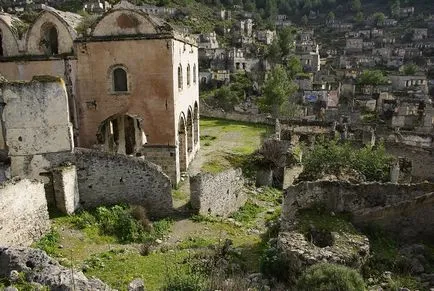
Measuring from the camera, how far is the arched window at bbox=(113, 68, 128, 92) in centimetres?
1791

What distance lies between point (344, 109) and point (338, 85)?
1100 centimetres

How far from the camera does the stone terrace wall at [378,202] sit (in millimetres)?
11273

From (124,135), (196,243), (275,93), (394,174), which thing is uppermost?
(275,93)

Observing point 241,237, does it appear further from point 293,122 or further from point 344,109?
point 344,109

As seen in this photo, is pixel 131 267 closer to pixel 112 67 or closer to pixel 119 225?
pixel 119 225

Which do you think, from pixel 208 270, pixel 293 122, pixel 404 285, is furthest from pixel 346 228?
pixel 293 122

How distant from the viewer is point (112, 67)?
17719 millimetres

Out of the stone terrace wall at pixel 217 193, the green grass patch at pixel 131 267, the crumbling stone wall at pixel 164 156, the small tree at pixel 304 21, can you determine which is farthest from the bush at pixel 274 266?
the small tree at pixel 304 21

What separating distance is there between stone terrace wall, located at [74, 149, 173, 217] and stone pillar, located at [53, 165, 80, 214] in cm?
49

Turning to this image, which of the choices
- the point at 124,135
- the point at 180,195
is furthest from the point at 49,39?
the point at 180,195

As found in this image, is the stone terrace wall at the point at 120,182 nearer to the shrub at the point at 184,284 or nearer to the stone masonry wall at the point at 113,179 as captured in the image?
the stone masonry wall at the point at 113,179

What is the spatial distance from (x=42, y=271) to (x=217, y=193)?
357 inches

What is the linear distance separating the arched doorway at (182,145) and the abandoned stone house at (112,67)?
1.87 ft

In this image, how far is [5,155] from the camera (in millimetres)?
13859
